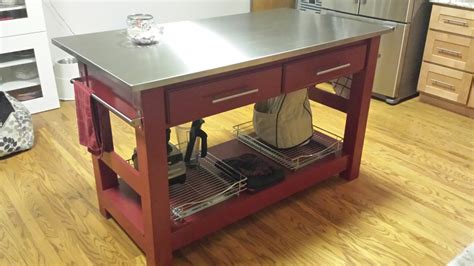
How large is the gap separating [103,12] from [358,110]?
7.28 feet

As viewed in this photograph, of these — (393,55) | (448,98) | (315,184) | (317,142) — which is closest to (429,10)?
(393,55)

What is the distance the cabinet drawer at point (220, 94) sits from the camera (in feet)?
4.76

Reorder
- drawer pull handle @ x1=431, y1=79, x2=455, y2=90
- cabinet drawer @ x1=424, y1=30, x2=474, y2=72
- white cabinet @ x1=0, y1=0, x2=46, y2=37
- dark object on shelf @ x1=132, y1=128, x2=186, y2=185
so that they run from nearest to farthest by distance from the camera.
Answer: dark object on shelf @ x1=132, y1=128, x2=186, y2=185, white cabinet @ x1=0, y1=0, x2=46, y2=37, cabinet drawer @ x1=424, y1=30, x2=474, y2=72, drawer pull handle @ x1=431, y1=79, x2=455, y2=90

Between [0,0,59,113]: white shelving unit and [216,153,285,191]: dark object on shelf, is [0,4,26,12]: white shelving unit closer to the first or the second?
[0,0,59,113]: white shelving unit

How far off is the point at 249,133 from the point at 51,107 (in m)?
1.55

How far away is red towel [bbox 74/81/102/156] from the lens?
1.63 meters

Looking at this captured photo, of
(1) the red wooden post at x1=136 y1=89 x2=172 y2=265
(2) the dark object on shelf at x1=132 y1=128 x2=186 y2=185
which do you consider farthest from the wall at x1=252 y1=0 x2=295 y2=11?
(1) the red wooden post at x1=136 y1=89 x2=172 y2=265

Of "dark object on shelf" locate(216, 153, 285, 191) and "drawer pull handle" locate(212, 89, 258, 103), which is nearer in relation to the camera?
"drawer pull handle" locate(212, 89, 258, 103)

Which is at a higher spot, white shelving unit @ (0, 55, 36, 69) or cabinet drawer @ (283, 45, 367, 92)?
cabinet drawer @ (283, 45, 367, 92)

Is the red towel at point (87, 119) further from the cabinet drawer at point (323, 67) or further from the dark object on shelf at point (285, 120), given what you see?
the dark object on shelf at point (285, 120)

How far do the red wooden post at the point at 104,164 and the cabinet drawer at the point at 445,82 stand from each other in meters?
2.42

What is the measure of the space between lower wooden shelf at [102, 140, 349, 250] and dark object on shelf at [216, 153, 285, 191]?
0.09 feet

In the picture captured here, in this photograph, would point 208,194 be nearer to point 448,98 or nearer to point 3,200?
point 3,200

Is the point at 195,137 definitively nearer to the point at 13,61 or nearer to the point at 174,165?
the point at 174,165
